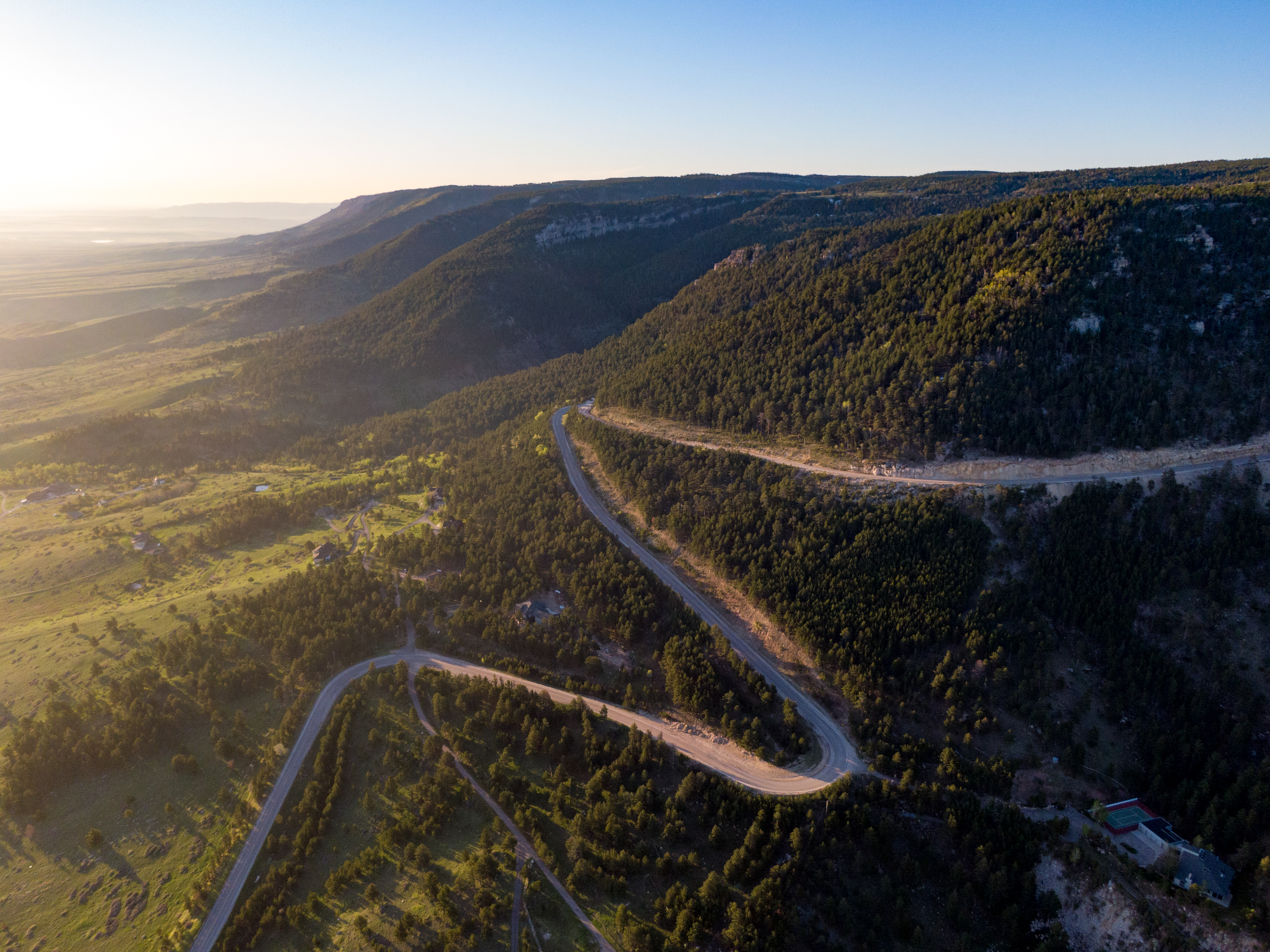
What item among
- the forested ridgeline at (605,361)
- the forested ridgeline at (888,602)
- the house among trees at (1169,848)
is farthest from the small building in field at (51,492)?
the house among trees at (1169,848)

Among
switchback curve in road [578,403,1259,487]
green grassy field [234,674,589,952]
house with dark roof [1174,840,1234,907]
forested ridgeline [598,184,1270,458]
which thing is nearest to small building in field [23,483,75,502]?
green grassy field [234,674,589,952]

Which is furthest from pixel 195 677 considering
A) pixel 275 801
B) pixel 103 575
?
pixel 103 575

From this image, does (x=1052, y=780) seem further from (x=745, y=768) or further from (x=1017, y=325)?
(x=1017, y=325)

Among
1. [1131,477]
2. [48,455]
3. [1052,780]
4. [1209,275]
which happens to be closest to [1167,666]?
[1052,780]

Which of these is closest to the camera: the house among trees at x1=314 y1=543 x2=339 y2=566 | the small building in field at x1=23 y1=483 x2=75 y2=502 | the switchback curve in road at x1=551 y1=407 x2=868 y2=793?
the switchback curve in road at x1=551 y1=407 x2=868 y2=793

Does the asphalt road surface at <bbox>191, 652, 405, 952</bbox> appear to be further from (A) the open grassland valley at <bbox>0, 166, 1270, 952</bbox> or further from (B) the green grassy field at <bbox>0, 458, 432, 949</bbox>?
(B) the green grassy field at <bbox>0, 458, 432, 949</bbox>

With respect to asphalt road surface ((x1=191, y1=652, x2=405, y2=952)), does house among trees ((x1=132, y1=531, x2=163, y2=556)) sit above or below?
above
